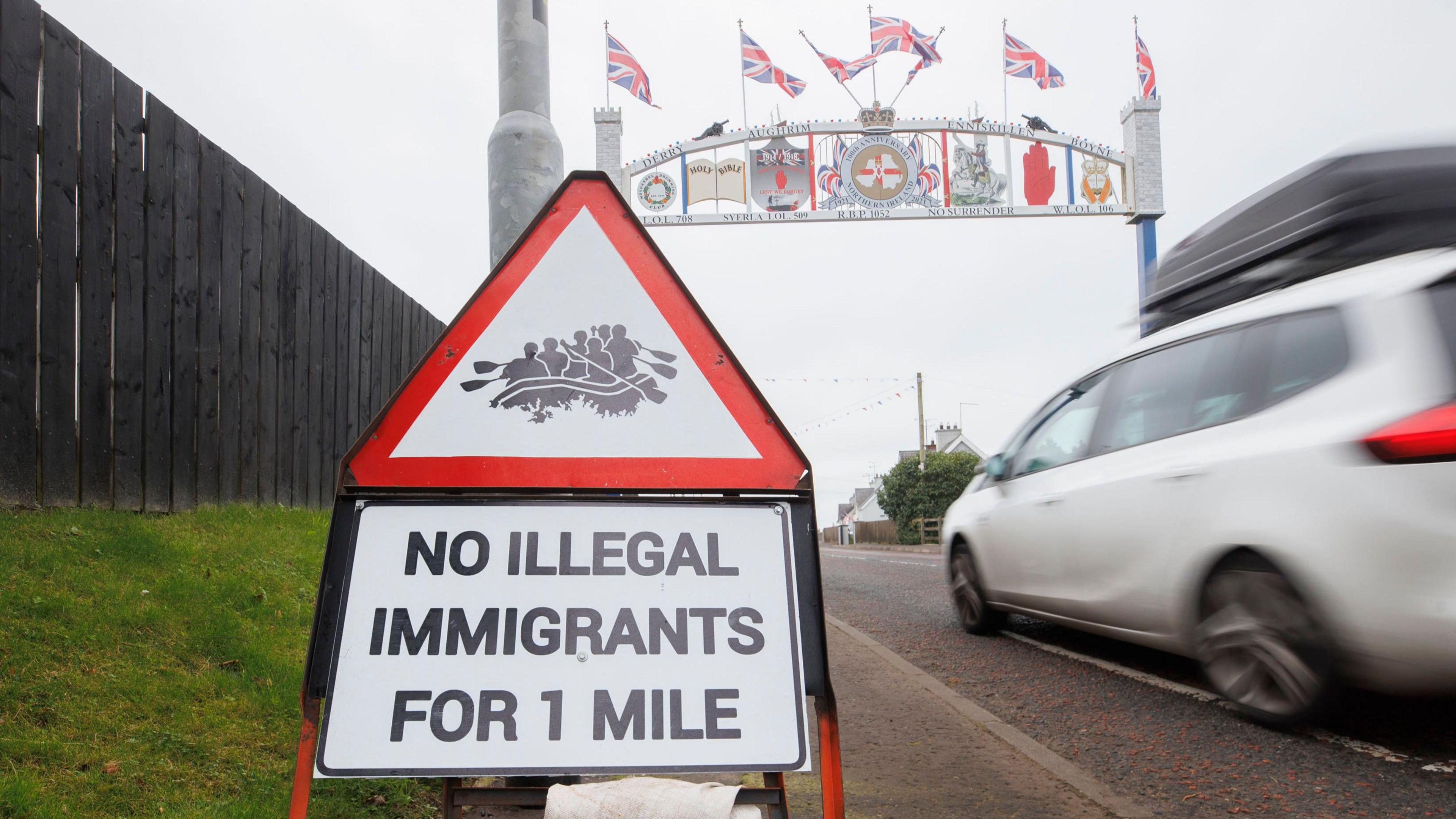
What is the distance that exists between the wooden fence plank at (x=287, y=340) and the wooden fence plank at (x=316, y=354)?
238 mm

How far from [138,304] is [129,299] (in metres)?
0.08

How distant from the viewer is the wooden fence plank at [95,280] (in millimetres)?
4516

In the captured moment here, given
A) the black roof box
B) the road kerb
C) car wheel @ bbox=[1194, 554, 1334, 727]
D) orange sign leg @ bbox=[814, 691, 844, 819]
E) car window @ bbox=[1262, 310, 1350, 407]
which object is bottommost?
the road kerb

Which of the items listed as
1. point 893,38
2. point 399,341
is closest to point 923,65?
point 893,38

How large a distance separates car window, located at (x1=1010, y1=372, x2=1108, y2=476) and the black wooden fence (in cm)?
506

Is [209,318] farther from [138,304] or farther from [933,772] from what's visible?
[933,772]

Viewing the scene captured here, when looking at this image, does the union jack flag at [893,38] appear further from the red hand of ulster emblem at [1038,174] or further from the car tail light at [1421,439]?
the car tail light at [1421,439]

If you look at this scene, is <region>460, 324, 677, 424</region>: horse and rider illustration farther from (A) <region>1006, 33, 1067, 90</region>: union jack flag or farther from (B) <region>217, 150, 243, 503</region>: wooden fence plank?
(A) <region>1006, 33, 1067, 90</region>: union jack flag

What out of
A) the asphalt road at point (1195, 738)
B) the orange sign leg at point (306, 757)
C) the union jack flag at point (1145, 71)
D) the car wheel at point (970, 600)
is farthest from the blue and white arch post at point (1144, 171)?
the orange sign leg at point (306, 757)

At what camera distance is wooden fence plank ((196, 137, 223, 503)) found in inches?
216

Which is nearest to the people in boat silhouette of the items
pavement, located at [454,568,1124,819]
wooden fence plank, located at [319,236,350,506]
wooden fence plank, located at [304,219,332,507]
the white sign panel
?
the white sign panel

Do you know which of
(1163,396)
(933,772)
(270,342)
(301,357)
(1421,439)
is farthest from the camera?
(301,357)

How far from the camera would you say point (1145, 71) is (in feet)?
70.3

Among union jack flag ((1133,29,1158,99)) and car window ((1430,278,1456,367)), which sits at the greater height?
union jack flag ((1133,29,1158,99))
